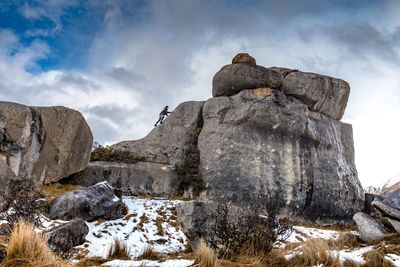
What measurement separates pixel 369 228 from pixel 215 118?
1103 centimetres

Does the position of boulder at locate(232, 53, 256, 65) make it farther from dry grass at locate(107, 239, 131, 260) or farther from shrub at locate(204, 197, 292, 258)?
dry grass at locate(107, 239, 131, 260)

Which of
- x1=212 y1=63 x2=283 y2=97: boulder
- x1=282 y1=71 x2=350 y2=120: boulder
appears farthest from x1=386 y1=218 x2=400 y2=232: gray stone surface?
x1=282 y1=71 x2=350 y2=120: boulder

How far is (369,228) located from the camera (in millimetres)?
10203

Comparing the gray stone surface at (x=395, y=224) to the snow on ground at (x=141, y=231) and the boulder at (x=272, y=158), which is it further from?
the boulder at (x=272, y=158)

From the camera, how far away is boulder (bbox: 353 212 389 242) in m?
9.84

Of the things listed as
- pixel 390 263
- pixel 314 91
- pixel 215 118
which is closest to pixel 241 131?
pixel 215 118

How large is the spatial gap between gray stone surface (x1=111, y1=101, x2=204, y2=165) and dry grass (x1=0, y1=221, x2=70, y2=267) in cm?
1489

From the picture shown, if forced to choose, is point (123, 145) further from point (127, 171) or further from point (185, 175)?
point (185, 175)

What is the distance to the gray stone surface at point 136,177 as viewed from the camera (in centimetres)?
1819

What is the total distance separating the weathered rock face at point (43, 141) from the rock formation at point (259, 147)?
1.44 metres

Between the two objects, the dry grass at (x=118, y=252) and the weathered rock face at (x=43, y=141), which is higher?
the weathered rock face at (x=43, y=141)

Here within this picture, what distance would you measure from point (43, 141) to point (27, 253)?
11.7 meters

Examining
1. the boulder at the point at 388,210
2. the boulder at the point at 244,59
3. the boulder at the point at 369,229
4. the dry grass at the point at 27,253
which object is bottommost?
the dry grass at the point at 27,253

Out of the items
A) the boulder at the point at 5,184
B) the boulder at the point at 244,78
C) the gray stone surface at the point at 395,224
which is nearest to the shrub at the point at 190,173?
the boulder at the point at 244,78
